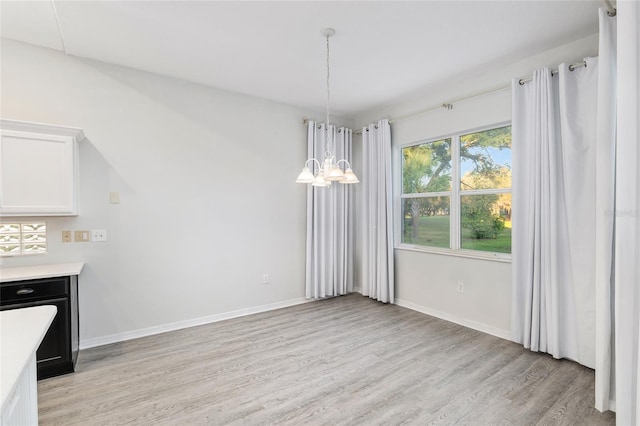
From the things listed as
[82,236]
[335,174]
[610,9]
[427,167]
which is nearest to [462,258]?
[427,167]

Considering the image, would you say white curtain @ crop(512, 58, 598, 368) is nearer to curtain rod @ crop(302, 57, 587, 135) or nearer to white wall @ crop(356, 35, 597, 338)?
curtain rod @ crop(302, 57, 587, 135)

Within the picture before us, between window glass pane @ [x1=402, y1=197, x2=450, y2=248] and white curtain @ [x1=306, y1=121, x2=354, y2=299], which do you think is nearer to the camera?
window glass pane @ [x1=402, y1=197, x2=450, y2=248]

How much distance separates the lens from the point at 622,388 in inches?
72.7

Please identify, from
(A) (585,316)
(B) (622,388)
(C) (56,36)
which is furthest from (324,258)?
(C) (56,36)

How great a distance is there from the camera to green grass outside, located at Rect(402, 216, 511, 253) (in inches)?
136

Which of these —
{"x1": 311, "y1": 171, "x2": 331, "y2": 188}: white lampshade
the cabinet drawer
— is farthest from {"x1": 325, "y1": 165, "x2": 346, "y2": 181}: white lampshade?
the cabinet drawer

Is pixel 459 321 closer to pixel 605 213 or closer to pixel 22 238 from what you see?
pixel 605 213

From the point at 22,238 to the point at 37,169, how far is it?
0.70 metres

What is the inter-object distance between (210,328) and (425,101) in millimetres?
3880

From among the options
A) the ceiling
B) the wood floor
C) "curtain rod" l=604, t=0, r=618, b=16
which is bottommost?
the wood floor

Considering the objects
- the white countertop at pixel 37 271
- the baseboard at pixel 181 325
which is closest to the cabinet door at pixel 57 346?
the white countertop at pixel 37 271

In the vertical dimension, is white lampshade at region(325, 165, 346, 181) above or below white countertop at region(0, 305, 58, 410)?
above

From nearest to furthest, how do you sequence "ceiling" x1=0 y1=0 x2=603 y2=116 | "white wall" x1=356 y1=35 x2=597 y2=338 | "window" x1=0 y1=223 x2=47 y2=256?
"ceiling" x1=0 y1=0 x2=603 y2=116
"window" x1=0 y1=223 x2=47 y2=256
"white wall" x1=356 y1=35 x2=597 y2=338

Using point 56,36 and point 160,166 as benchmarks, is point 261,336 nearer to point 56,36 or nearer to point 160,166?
point 160,166
